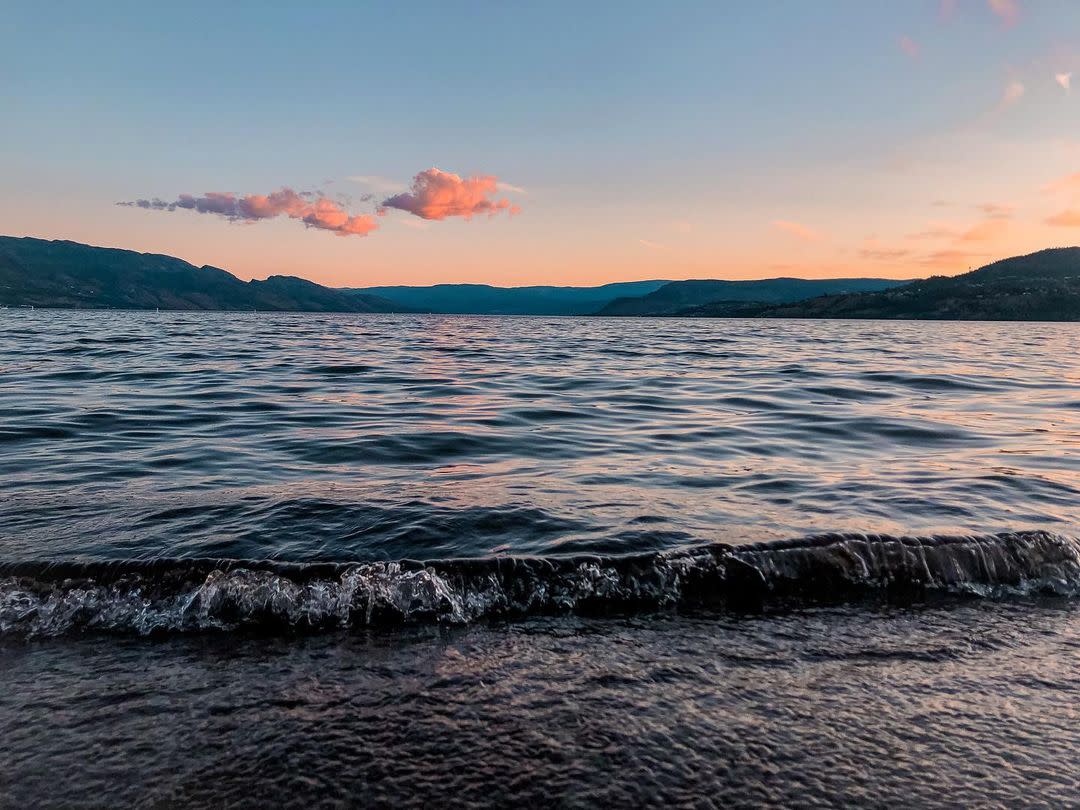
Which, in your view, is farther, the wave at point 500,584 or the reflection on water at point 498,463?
the reflection on water at point 498,463

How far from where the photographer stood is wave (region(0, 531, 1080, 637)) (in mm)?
5641

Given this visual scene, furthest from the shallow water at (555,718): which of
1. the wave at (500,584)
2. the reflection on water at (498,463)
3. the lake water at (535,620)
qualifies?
the reflection on water at (498,463)

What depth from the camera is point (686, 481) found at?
395 inches

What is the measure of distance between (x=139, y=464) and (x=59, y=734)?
778cm

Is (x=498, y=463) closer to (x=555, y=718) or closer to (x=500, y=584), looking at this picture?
(x=500, y=584)

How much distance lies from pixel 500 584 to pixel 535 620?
0.63m

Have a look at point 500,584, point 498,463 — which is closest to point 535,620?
point 500,584

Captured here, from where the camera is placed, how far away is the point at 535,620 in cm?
570

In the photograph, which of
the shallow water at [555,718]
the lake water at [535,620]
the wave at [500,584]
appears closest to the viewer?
the shallow water at [555,718]

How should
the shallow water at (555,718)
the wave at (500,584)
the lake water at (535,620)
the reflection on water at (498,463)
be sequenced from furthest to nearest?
the reflection on water at (498,463), the wave at (500,584), the lake water at (535,620), the shallow water at (555,718)

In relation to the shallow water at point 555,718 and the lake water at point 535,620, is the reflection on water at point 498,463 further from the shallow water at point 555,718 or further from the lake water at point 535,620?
the shallow water at point 555,718

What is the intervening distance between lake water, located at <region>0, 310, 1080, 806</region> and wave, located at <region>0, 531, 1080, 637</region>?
30 mm

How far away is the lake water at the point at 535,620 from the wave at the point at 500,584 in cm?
3

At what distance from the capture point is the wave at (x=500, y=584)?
5.64m
